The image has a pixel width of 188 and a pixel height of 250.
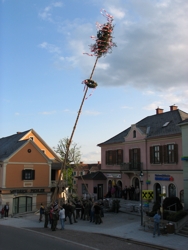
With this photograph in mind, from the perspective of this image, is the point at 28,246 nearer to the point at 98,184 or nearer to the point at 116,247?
the point at 116,247

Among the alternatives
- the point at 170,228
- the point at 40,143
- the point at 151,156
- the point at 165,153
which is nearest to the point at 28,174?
the point at 40,143

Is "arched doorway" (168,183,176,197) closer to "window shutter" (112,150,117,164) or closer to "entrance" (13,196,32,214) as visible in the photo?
"window shutter" (112,150,117,164)

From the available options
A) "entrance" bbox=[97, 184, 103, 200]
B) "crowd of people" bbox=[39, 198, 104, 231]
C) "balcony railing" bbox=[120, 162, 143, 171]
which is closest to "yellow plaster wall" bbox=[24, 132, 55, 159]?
"entrance" bbox=[97, 184, 103, 200]

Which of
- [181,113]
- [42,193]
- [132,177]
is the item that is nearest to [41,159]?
[42,193]

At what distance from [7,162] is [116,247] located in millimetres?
20720

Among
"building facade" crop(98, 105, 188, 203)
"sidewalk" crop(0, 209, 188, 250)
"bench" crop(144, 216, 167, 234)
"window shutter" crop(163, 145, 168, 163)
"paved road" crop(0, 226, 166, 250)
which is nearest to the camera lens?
"paved road" crop(0, 226, 166, 250)

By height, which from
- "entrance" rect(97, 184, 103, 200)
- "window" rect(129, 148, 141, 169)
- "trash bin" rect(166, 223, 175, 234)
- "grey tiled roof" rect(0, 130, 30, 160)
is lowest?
"trash bin" rect(166, 223, 175, 234)

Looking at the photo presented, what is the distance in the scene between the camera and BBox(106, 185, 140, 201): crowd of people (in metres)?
31.0

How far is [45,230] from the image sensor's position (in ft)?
63.8

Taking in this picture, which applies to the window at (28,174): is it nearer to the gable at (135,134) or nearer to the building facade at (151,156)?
the building facade at (151,156)

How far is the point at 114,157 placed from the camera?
3612cm

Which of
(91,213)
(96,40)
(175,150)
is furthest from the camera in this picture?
(175,150)

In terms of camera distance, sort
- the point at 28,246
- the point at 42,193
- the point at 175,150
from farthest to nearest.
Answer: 1. the point at 42,193
2. the point at 175,150
3. the point at 28,246

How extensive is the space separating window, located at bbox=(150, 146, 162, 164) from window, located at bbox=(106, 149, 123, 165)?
522cm
